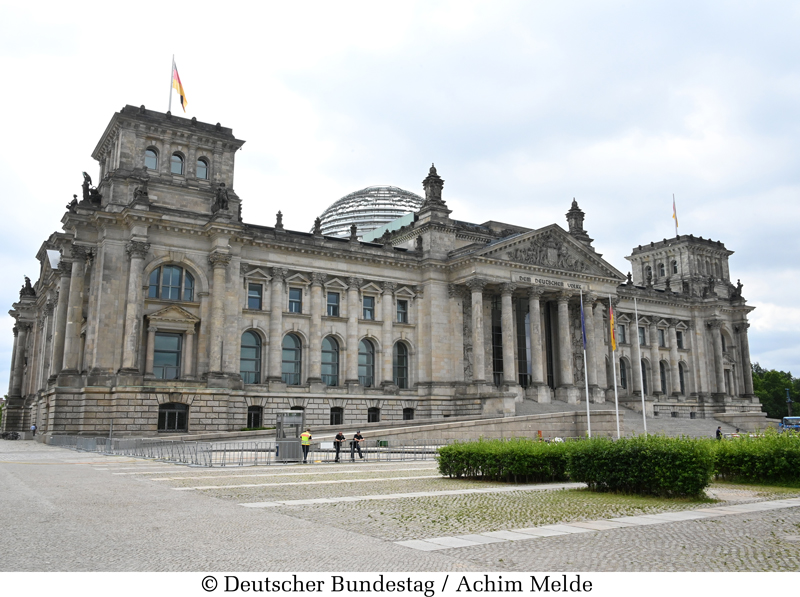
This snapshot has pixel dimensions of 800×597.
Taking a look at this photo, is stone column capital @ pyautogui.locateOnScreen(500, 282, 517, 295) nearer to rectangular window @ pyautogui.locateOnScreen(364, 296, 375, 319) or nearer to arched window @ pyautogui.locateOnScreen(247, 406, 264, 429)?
rectangular window @ pyautogui.locateOnScreen(364, 296, 375, 319)

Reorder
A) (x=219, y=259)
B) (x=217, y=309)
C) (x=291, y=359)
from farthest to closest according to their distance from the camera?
(x=291, y=359) → (x=219, y=259) → (x=217, y=309)

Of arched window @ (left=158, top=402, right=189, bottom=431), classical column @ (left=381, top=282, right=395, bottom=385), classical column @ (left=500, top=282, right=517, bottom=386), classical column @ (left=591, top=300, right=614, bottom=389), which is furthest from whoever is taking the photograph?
classical column @ (left=591, top=300, right=614, bottom=389)

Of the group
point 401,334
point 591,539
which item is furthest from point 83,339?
point 591,539

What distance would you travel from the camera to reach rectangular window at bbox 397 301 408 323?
67.2 metres

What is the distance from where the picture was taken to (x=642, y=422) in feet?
198

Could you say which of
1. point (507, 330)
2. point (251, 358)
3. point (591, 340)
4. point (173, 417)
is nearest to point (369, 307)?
point (251, 358)

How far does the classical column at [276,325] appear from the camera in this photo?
58562 millimetres

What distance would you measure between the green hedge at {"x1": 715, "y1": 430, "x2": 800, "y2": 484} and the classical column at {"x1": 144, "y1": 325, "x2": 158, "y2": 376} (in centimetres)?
4085

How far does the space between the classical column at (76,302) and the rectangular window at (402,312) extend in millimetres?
27699

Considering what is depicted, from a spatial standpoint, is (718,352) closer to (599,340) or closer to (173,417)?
(599,340)

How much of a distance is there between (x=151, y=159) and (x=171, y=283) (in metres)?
11.0

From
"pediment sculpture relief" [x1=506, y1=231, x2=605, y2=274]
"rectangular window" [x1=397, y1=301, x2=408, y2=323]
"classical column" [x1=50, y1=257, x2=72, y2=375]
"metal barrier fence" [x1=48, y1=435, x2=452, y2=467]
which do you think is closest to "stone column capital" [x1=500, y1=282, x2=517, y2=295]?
"pediment sculpture relief" [x1=506, y1=231, x2=605, y2=274]
